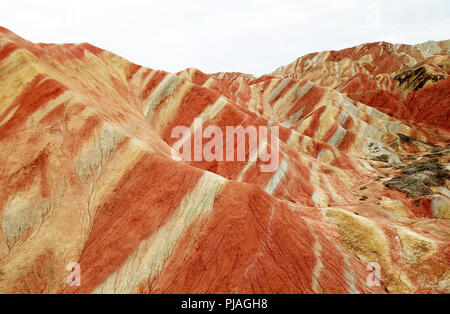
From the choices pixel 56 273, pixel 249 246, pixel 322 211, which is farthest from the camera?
pixel 322 211

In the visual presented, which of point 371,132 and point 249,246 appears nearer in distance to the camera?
point 249,246

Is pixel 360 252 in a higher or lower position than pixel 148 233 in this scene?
lower

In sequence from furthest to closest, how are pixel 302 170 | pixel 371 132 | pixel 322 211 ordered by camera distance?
pixel 371 132
pixel 302 170
pixel 322 211

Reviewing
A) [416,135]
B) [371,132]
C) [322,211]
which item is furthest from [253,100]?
[322,211]

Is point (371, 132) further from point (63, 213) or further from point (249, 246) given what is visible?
point (63, 213)

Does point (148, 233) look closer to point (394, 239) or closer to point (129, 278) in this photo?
point (129, 278)

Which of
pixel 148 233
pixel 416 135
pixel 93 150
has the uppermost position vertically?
pixel 93 150

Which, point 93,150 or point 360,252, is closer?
point 360,252

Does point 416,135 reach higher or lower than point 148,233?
lower
